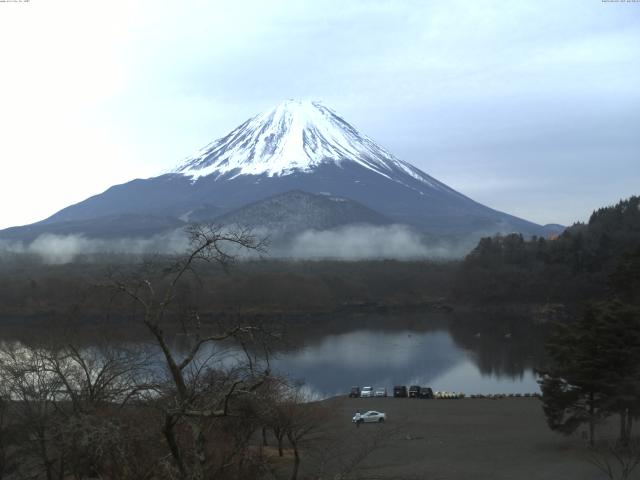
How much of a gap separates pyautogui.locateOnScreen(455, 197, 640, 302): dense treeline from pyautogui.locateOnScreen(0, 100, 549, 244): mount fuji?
1965 inches

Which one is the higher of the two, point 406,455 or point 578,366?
point 578,366

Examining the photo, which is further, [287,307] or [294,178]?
[294,178]

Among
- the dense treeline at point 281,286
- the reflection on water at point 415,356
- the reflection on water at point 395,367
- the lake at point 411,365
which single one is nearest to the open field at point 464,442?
the reflection on water at point 415,356

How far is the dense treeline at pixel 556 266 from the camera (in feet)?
136

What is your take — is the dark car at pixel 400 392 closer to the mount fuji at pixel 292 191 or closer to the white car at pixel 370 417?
the white car at pixel 370 417

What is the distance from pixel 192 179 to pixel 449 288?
8262 cm

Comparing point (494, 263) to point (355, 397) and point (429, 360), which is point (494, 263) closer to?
point (429, 360)

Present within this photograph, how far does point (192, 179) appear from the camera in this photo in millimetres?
123812

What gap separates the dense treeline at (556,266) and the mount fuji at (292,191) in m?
49.9

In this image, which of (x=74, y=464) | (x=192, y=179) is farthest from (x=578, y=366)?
(x=192, y=179)

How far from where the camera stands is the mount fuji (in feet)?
330

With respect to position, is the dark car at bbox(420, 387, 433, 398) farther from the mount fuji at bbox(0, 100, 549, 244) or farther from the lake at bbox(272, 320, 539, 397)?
the mount fuji at bbox(0, 100, 549, 244)

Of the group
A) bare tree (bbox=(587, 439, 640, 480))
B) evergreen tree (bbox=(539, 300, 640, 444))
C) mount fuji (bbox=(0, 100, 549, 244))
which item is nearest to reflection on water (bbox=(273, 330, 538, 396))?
evergreen tree (bbox=(539, 300, 640, 444))

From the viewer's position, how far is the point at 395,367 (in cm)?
2192
